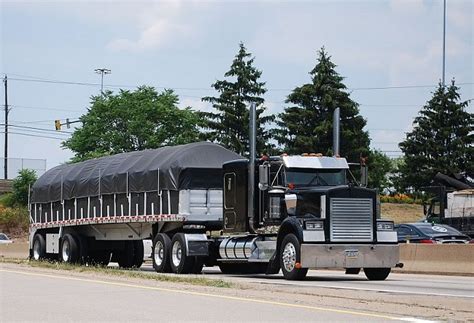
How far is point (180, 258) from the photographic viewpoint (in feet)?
82.0

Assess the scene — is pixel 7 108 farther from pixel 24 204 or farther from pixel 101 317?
pixel 101 317

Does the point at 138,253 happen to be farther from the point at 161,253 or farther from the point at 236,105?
the point at 236,105

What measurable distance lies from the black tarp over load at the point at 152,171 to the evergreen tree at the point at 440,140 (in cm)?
4799

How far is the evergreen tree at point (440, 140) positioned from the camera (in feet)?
248

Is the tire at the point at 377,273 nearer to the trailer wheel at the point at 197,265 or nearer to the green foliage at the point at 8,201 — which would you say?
the trailer wheel at the point at 197,265

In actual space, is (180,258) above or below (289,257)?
below

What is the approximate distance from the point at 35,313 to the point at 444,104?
66.8 meters

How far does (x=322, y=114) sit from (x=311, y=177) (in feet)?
162

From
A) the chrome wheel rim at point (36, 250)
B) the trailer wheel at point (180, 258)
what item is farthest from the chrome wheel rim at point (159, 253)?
the chrome wheel rim at point (36, 250)

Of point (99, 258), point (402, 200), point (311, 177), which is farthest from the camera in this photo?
point (402, 200)

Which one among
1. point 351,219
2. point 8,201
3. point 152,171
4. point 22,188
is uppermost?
point 22,188

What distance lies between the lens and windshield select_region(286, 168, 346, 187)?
73.7 ft

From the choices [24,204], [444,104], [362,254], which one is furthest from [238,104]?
[362,254]

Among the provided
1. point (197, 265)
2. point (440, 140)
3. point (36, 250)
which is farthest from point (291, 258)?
point (440, 140)
